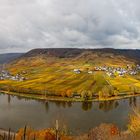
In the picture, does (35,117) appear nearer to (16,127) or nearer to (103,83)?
(16,127)

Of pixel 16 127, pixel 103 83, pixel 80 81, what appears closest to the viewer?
pixel 16 127

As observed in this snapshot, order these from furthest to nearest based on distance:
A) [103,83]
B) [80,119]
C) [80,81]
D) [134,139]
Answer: [80,81], [103,83], [80,119], [134,139]

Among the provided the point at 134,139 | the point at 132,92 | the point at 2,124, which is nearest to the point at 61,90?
the point at 132,92

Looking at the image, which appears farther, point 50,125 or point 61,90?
point 61,90

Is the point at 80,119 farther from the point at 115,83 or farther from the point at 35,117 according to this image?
the point at 115,83

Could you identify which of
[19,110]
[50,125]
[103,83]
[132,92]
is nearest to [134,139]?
[50,125]

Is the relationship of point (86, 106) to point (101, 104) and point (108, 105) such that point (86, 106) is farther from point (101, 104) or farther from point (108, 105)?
point (108, 105)

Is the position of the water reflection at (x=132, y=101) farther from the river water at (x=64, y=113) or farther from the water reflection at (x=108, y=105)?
the water reflection at (x=108, y=105)

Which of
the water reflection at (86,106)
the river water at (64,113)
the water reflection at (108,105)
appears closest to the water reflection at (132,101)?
the river water at (64,113)
